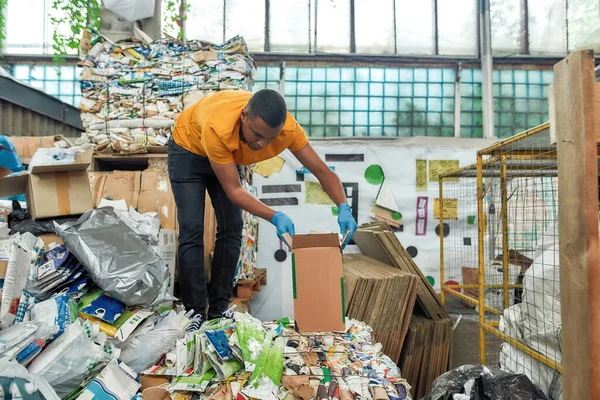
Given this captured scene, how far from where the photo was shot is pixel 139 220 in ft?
8.68

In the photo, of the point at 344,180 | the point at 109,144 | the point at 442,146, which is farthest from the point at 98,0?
the point at 442,146

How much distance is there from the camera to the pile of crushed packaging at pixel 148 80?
3.53 metres

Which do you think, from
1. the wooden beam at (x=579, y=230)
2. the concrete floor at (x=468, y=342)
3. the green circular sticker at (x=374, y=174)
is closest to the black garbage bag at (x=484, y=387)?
the wooden beam at (x=579, y=230)

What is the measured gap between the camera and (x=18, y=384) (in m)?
1.01

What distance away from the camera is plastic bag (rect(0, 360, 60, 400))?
3.23 feet

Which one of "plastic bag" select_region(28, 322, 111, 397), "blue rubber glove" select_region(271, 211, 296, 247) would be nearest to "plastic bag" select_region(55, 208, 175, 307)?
"plastic bag" select_region(28, 322, 111, 397)

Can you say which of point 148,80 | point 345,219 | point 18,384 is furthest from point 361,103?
point 18,384

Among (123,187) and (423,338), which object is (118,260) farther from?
(423,338)

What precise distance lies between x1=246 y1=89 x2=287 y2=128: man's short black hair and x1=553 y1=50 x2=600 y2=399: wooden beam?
107cm

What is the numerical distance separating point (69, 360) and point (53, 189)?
152cm

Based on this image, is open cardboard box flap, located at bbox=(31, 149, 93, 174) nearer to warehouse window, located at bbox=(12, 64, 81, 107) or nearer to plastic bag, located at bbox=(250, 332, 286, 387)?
plastic bag, located at bbox=(250, 332, 286, 387)

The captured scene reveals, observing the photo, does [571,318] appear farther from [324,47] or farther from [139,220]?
[324,47]

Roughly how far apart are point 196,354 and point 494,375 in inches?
50.7

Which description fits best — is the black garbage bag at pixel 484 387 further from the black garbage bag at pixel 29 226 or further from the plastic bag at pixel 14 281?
the black garbage bag at pixel 29 226
